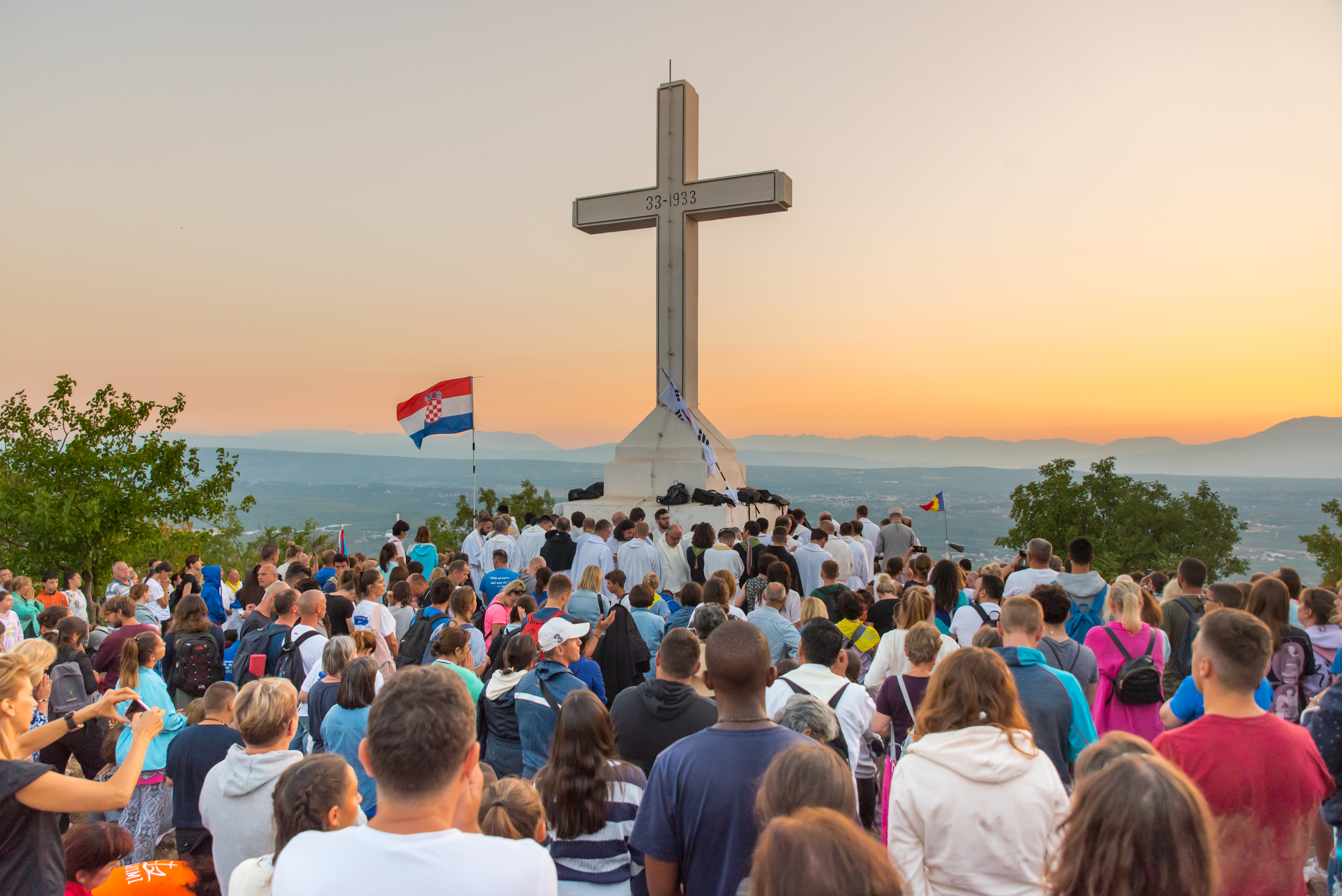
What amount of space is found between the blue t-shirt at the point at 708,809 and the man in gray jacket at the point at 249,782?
183 centimetres

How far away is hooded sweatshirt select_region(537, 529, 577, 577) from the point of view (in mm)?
11008

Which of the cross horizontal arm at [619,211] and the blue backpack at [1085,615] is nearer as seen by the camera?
the blue backpack at [1085,615]

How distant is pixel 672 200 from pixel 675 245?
88 centimetres

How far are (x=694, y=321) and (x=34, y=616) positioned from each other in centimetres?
1160

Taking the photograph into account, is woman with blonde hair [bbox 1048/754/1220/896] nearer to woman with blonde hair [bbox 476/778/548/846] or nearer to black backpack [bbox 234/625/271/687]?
woman with blonde hair [bbox 476/778/548/846]

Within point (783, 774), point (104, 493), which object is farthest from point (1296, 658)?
point (104, 493)

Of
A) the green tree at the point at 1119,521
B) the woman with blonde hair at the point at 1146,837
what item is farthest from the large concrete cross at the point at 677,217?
the green tree at the point at 1119,521

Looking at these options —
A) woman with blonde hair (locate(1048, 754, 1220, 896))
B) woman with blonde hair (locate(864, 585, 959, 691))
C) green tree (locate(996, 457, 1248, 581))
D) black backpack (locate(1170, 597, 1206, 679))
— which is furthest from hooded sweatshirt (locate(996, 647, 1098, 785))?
green tree (locate(996, 457, 1248, 581))

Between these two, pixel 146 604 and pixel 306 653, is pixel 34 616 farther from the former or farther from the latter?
pixel 306 653

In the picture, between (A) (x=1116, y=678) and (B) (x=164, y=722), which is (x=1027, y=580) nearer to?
(A) (x=1116, y=678)

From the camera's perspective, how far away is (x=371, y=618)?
281 inches

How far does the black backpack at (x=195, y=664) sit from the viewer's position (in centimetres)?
629

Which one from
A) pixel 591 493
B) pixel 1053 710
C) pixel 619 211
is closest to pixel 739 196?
pixel 619 211

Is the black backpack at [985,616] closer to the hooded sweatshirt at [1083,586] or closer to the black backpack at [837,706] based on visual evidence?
the hooded sweatshirt at [1083,586]
